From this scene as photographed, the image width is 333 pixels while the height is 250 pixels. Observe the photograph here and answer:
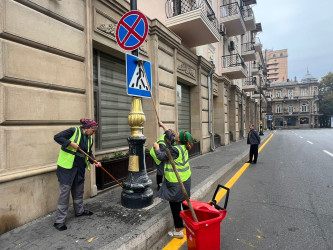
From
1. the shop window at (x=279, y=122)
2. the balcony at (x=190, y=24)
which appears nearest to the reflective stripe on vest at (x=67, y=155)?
the balcony at (x=190, y=24)

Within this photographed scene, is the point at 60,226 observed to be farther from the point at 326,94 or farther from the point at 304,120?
the point at 326,94

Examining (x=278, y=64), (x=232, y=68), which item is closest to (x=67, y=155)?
(x=232, y=68)

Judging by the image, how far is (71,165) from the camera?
3.11 m

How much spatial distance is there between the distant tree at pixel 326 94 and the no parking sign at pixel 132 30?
79817 millimetres

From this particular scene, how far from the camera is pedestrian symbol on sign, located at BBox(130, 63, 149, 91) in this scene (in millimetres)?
3641

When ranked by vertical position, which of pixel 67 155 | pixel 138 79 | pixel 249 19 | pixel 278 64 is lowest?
pixel 67 155

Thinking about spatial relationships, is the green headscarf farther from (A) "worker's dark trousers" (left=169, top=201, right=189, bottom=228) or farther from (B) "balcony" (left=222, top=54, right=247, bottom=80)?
(B) "balcony" (left=222, top=54, right=247, bottom=80)

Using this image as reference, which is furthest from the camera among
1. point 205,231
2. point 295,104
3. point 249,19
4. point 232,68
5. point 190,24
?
point 295,104

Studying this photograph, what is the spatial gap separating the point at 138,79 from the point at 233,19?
A: 44.4 feet

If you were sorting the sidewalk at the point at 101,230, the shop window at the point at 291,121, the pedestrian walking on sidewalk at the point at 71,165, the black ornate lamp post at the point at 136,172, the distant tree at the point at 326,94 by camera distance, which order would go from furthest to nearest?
the shop window at the point at 291,121 < the distant tree at the point at 326,94 < the black ornate lamp post at the point at 136,172 < the pedestrian walking on sidewalk at the point at 71,165 < the sidewalk at the point at 101,230

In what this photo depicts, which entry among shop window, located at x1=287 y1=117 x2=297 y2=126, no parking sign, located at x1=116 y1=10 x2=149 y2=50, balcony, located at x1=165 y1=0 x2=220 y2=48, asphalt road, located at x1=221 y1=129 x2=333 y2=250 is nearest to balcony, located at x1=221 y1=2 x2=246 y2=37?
balcony, located at x1=165 y1=0 x2=220 y2=48

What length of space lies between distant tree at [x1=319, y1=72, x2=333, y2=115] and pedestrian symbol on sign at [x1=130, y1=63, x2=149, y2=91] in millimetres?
79674

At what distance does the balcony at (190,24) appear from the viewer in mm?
7904

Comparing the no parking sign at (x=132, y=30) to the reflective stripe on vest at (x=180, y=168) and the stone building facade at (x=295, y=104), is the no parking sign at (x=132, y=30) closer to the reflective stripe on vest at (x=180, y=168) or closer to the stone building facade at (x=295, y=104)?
the reflective stripe on vest at (x=180, y=168)
